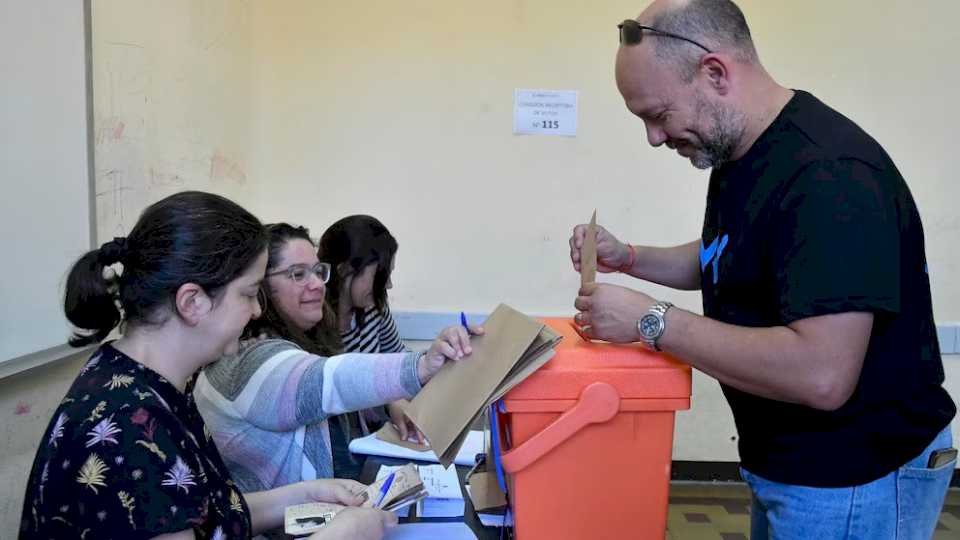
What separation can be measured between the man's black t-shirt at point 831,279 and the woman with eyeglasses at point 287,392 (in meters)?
0.44

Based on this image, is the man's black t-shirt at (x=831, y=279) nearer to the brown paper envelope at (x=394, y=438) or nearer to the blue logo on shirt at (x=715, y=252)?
the blue logo on shirt at (x=715, y=252)

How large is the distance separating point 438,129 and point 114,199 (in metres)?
1.37

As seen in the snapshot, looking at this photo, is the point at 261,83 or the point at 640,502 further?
the point at 261,83

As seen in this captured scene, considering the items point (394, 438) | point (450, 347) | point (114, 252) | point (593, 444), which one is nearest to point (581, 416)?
point (593, 444)

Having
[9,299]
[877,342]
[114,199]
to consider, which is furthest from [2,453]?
[877,342]

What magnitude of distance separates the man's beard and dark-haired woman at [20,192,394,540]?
732 mm

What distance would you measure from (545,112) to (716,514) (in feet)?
6.09

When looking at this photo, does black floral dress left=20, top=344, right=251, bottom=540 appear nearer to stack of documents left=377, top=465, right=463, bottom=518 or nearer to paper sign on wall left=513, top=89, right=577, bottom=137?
stack of documents left=377, top=465, right=463, bottom=518

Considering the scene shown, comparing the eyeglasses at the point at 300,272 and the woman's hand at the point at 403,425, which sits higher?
the eyeglasses at the point at 300,272

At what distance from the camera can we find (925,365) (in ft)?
2.99

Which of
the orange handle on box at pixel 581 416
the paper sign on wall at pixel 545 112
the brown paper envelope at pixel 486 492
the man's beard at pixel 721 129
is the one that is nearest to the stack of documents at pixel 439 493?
the brown paper envelope at pixel 486 492

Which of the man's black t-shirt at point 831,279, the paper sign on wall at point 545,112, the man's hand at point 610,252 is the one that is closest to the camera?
the man's black t-shirt at point 831,279

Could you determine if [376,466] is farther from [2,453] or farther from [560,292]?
[560,292]

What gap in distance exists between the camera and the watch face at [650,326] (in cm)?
90
